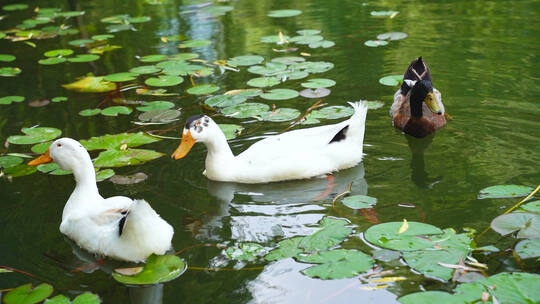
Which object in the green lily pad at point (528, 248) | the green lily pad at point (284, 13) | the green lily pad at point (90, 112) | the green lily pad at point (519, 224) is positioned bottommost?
the green lily pad at point (528, 248)

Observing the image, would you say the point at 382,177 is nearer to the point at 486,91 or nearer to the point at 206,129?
the point at 206,129

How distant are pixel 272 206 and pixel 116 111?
2.45 m

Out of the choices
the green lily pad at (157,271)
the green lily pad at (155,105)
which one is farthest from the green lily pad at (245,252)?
the green lily pad at (155,105)

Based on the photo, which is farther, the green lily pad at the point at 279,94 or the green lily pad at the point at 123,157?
the green lily pad at the point at 279,94

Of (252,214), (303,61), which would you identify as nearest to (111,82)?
(303,61)

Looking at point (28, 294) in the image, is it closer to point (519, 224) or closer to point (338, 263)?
point (338, 263)

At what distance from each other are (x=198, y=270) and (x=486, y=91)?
381 cm

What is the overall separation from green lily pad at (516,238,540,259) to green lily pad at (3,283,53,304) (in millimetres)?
2556

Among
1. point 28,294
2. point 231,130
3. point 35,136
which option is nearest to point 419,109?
point 231,130

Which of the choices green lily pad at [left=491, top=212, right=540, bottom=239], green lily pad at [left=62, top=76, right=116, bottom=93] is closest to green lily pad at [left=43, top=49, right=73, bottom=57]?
green lily pad at [left=62, top=76, right=116, bottom=93]

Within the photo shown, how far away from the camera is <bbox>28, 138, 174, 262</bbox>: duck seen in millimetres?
3857

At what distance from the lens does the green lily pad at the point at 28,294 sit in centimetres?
364

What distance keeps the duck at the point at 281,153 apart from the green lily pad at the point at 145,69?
2527 millimetres

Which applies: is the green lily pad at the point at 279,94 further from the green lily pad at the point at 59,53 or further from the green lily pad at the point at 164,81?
the green lily pad at the point at 59,53
